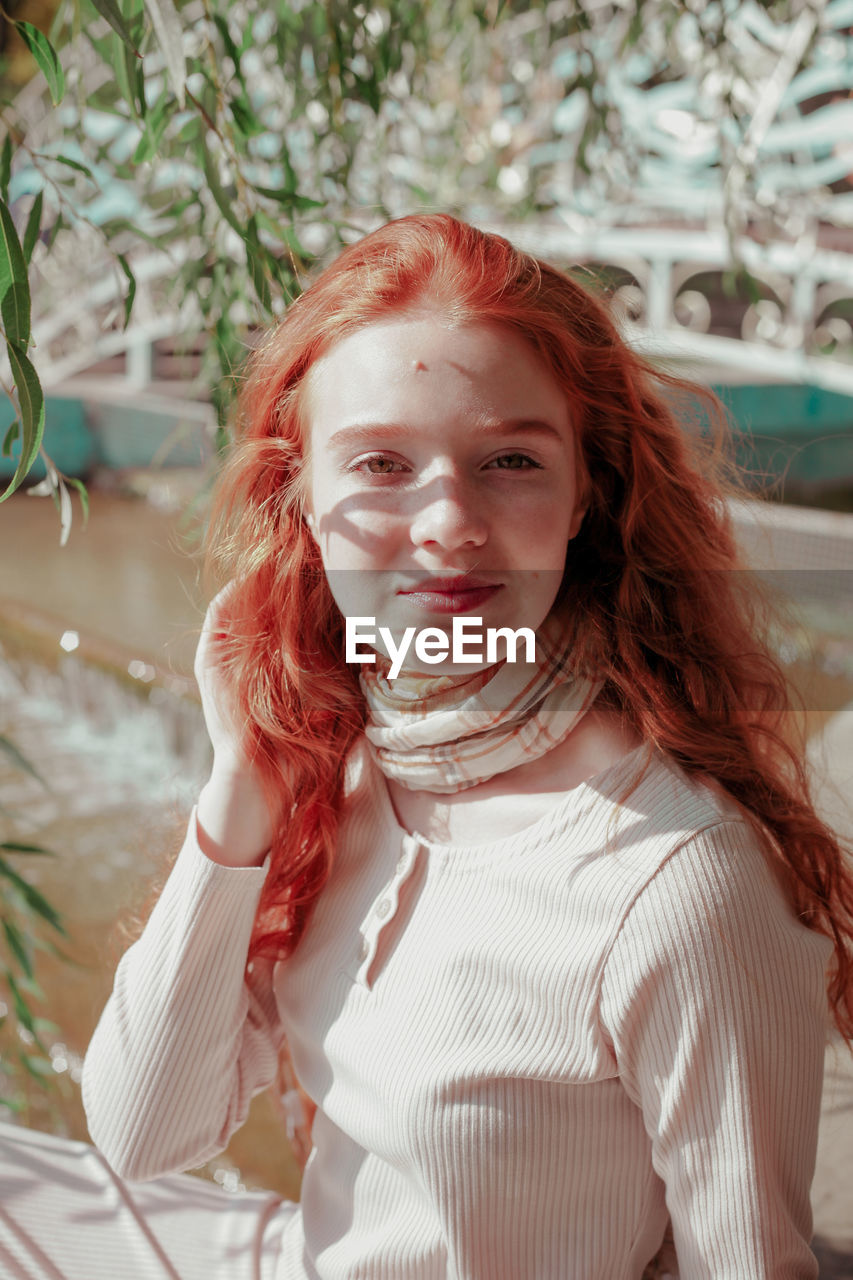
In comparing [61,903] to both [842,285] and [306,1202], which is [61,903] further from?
[842,285]

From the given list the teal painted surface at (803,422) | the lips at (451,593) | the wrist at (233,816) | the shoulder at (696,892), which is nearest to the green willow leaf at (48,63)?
the lips at (451,593)

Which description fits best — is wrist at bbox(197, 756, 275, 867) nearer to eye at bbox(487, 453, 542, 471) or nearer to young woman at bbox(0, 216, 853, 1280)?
young woman at bbox(0, 216, 853, 1280)

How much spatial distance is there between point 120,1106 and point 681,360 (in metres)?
0.90

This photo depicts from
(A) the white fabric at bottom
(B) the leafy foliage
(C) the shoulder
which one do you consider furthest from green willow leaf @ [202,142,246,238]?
(A) the white fabric at bottom

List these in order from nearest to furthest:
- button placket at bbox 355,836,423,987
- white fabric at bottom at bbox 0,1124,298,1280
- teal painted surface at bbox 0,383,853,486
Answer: button placket at bbox 355,836,423,987 → white fabric at bottom at bbox 0,1124,298,1280 → teal painted surface at bbox 0,383,853,486

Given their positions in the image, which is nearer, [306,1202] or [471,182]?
[306,1202]

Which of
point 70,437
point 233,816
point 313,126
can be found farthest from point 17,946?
point 70,437

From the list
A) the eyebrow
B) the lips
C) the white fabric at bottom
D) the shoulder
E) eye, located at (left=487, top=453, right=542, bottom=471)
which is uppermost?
the eyebrow

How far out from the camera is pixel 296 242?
1.39m

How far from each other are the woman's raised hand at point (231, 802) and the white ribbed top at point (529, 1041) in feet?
0.09

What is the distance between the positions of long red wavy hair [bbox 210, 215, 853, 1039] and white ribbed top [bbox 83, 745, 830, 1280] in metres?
0.06

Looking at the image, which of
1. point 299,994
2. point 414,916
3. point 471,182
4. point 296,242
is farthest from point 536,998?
point 471,182

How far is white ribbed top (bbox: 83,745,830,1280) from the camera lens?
2.98 feet

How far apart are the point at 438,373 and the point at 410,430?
48mm
